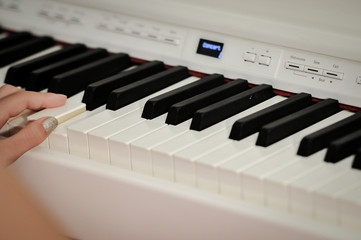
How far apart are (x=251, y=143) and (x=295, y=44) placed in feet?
1.16

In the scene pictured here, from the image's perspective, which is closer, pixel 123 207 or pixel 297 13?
pixel 123 207

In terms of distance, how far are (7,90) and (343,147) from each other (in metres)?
0.87

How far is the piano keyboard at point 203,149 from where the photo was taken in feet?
4.11

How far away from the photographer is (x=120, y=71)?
1.82 m

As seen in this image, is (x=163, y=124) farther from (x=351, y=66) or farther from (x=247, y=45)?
(x=351, y=66)

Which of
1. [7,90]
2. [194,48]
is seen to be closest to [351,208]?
[194,48]

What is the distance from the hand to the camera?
144 centimetres

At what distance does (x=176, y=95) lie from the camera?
1574mm

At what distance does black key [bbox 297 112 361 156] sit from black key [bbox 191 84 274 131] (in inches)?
9.0

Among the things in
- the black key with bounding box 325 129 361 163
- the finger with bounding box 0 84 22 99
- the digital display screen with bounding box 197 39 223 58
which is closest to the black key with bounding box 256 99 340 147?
the black key with bounding box 325 129 361 163

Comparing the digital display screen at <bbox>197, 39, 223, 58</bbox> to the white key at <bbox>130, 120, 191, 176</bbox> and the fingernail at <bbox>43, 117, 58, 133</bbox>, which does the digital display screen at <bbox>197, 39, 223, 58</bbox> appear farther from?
the fingernail at <bbox>43, 117, 58, 133</bbox>

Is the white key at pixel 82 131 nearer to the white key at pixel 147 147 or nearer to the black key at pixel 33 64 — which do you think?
the white key at pixel 147 147

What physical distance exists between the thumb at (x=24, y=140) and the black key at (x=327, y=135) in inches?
23.1

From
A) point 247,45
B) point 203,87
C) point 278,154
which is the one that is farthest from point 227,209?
point 247,45
